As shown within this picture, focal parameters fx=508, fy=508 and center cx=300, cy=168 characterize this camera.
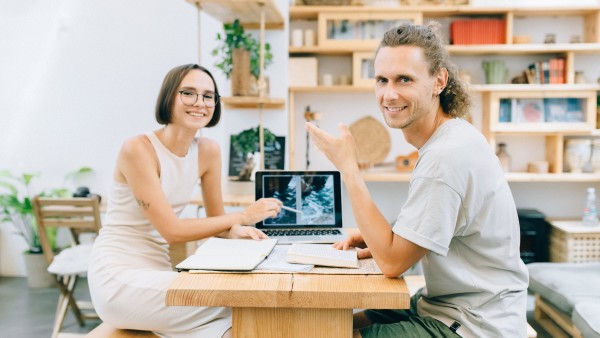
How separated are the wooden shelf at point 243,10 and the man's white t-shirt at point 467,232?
1.94m

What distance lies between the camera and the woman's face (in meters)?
2.04

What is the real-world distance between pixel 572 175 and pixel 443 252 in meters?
3.46

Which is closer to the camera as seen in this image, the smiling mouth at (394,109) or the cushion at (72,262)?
the smiling mouth at (394,109)

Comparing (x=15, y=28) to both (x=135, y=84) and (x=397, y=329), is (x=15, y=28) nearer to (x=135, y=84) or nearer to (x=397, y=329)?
(x=135, y=84)

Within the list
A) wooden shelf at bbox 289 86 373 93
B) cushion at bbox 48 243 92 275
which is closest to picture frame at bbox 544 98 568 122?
wooden shelf at bbox 289 86 373 93

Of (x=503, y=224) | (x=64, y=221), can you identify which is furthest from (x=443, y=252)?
(x=64, y=221)

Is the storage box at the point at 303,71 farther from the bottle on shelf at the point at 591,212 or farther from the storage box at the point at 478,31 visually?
the bottle on shelf at the point at 591,212

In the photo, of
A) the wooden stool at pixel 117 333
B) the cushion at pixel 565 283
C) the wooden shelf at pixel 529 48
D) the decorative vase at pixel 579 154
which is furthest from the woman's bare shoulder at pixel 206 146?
the decorative vase at pixel 579 154

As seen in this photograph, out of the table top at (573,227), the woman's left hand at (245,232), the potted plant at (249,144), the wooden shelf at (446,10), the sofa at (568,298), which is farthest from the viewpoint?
the wooden shelf at (446,10)

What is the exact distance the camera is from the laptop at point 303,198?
1990 millimetres

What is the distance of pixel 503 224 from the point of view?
1.39 m

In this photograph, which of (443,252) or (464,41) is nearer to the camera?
(443,252)

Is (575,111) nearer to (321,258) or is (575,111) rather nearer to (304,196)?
(304,196)

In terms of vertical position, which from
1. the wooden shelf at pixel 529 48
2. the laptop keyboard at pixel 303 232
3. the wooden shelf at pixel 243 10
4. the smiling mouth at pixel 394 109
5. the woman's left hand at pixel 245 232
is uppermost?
the wooden shelf at pixel 243 10
